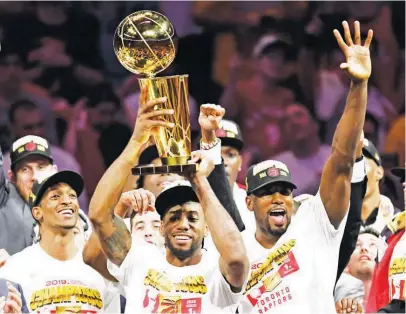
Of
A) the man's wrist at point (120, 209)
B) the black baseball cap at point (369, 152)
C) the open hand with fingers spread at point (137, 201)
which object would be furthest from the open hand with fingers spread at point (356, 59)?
the black baseball cap at point (369, 152)

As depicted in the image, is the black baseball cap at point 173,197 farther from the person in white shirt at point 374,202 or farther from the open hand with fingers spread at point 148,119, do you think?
the person in white shirt at point 374,202

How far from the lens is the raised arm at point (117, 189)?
17.3ft

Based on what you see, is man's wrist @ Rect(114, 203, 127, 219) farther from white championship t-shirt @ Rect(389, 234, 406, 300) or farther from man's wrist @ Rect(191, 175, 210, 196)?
white championship t-shirt @ Rect(389, 234, 406, 300)

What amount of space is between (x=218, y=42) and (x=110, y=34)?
820 millimetres

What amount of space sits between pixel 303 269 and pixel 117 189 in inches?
35.6

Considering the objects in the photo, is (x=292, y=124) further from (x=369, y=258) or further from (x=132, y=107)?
(x=369, y=258)

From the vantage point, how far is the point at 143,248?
584 centimetres

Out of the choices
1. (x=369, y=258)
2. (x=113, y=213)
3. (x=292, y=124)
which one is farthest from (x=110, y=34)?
(x=113, y=213)

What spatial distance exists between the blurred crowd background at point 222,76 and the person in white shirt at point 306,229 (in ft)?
8.75

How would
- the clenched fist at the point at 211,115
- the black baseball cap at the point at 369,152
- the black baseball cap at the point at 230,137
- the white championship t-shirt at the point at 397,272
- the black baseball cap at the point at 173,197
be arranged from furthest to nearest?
the black baseball cap at the point at 369,152
the black baseball cap at the point at 230,137
the white championship t-shirt at the point at 397,272
the black baseball cap at the point at 173,197
the clenched fist at the point at 211,115

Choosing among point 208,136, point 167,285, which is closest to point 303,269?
point 167,285

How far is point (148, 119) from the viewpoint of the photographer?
5.26 metres

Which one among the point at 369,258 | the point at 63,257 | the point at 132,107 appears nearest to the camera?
the point at 63,257

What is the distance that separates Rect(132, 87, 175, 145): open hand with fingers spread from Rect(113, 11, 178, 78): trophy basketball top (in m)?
0.17
